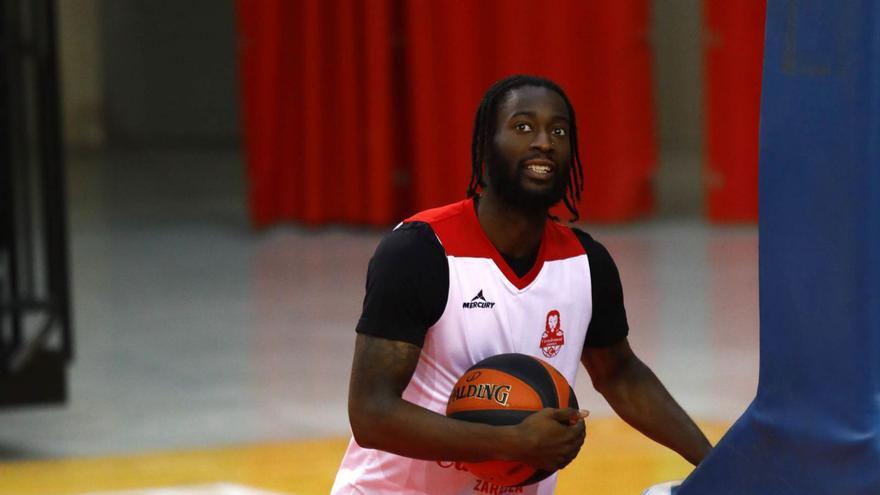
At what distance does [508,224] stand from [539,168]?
185 millimetres

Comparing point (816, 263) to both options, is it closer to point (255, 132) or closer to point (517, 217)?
point (517, 217)

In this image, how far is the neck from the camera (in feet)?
11.6

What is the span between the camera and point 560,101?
11.5ft

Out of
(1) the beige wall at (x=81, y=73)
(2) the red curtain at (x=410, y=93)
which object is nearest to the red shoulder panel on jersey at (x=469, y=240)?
(2) the red curtain at (x=410, y=93)

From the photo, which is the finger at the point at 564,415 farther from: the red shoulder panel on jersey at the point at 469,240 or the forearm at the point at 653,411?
the forearm at the point at 653,411

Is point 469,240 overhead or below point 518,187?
below

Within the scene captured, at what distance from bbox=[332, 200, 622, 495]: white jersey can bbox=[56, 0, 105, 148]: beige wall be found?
2144 cm

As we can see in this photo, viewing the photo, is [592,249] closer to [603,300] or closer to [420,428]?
[603,300]

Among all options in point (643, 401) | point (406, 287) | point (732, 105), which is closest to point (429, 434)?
point (406, 287)

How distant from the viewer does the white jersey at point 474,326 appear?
3504 mm

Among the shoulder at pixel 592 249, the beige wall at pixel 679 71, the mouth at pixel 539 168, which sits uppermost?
the mouth at pixel 539 168

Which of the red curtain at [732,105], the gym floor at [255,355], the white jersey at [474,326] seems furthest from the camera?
the red curtain at [732,105]

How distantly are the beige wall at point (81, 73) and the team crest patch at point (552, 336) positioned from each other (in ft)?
70.5

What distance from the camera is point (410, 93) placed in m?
13.3
